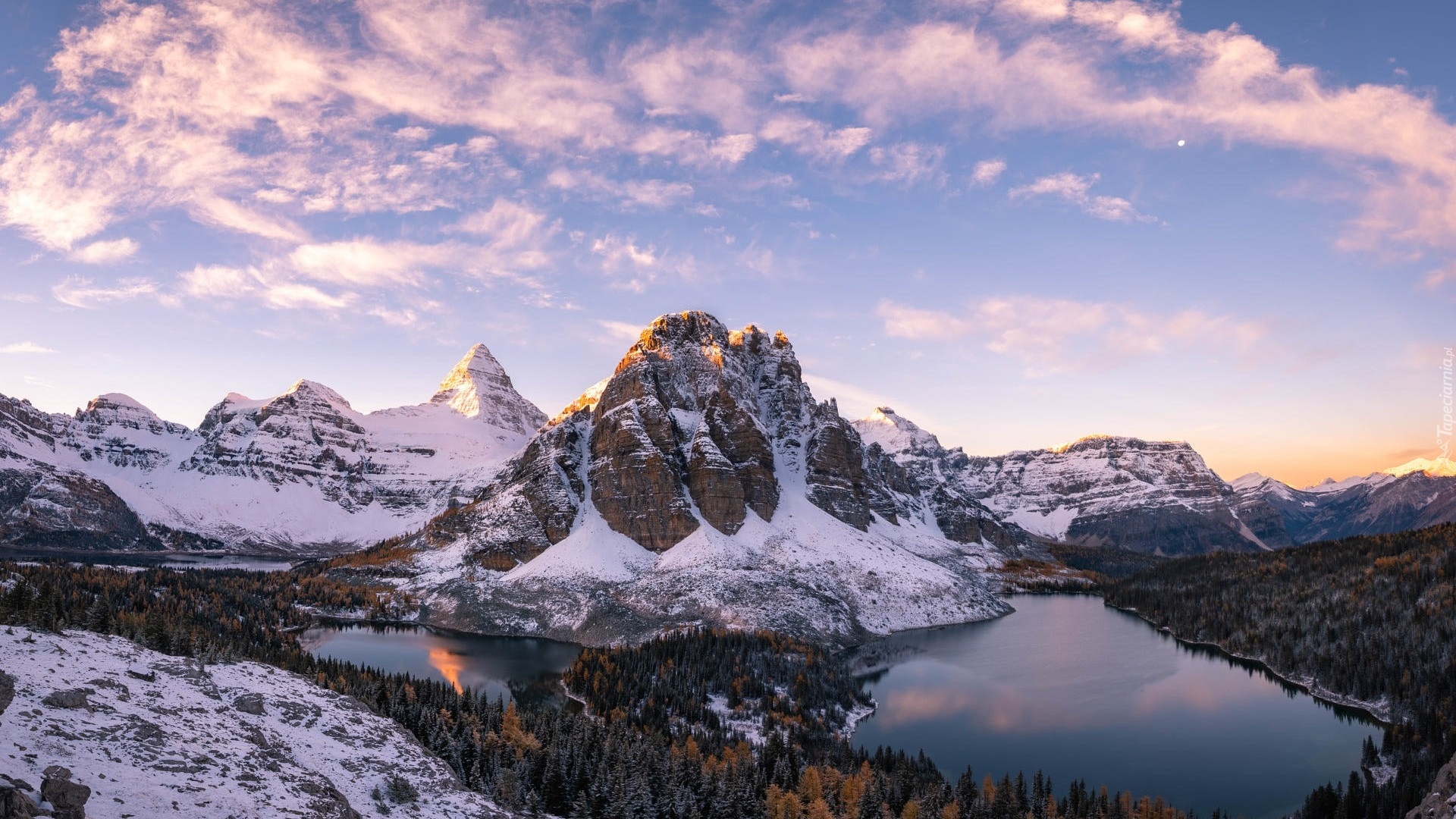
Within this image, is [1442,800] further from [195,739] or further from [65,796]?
[195,739]

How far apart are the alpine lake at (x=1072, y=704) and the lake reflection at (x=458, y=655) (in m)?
0.54

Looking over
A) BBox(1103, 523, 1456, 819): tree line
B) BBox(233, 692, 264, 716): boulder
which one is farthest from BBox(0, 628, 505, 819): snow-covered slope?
BBox(1103, 523, 1456, 819): tree line

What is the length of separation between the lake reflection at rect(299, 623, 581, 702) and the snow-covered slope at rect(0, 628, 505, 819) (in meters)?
53.9

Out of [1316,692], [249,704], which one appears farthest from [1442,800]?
[249,704]

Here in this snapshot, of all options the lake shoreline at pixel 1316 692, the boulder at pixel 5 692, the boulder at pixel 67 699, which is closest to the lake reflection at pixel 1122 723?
the lake shoreline at pixel 1316 692

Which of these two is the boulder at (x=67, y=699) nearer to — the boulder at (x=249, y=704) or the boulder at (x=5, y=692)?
the boulder at (x=5, y=692)

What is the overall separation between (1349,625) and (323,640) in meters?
183

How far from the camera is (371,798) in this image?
170 ft

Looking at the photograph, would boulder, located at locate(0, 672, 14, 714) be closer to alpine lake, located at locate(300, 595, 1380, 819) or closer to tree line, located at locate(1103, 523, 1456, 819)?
alpine lake, located at locate(300, 595, 1380, 819)

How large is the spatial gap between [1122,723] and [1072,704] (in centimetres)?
903

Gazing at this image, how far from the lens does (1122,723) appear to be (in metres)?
108

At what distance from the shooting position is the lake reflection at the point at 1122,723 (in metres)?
88.7

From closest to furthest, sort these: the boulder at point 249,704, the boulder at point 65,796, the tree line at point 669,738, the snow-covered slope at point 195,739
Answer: the boulder at point 65,796, the snow-covered slope at point 195,739, the boulder at point 249,704, the tree line at point 669,738

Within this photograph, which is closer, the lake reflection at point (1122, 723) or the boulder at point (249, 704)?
the boulder at point (249, 704)
